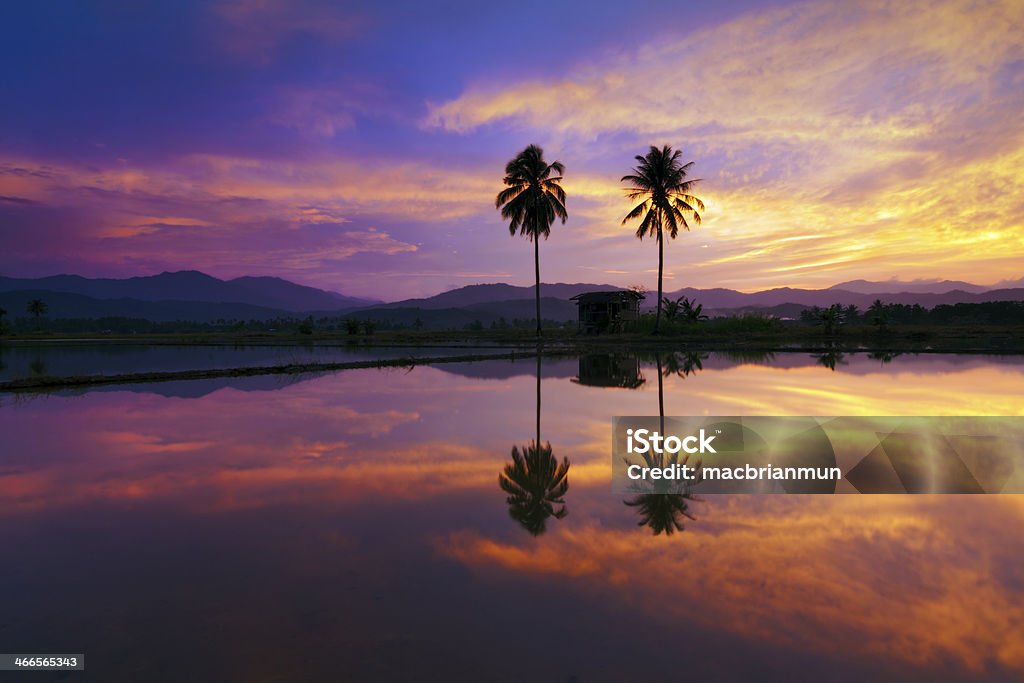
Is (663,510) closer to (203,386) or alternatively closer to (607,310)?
(203,386)

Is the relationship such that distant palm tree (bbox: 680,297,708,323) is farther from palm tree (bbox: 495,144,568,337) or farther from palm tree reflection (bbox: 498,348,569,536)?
palm tree reflection (bbox: 498,348,569,536)

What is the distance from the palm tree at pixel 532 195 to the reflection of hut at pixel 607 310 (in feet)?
25.0

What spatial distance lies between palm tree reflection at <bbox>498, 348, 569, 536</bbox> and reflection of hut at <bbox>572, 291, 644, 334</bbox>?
138 ft

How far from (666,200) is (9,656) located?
47.2 m

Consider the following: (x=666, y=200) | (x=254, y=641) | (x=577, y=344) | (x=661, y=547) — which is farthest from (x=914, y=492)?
(x=666, y=200)

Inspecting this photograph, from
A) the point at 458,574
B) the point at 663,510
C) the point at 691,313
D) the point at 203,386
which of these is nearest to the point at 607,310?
the point at 691,313

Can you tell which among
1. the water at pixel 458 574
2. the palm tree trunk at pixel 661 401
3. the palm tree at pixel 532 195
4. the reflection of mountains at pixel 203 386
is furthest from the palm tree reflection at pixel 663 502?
the palm tree at pixel 532 195

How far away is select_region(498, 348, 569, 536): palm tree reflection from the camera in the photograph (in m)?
6.39

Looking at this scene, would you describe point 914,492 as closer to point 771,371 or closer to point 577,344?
point 771,371

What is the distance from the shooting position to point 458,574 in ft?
16.1

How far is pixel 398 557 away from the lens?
5.30 metres

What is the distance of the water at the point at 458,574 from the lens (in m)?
3.65

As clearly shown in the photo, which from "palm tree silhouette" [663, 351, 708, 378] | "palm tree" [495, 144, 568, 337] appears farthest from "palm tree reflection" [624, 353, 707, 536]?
"palm tree" [495, 144, 568, 337]

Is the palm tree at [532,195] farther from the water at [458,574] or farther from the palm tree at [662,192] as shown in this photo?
the water at [458,574]
